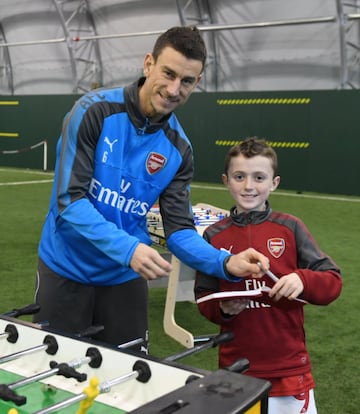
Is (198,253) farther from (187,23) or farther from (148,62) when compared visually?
(187,23)

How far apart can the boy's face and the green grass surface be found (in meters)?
1.30

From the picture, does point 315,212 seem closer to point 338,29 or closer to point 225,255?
point 338,29

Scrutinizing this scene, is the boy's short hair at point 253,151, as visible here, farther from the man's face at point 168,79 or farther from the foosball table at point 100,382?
the foosball table at point 100,382

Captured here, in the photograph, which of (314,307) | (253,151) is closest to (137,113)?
(253,151)

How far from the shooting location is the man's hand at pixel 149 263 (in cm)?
190

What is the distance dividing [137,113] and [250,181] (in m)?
0.45

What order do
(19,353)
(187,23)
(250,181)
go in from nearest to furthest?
1. (19,353)
2. (250,181)
3. (187,23)

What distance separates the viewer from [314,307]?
4.75m

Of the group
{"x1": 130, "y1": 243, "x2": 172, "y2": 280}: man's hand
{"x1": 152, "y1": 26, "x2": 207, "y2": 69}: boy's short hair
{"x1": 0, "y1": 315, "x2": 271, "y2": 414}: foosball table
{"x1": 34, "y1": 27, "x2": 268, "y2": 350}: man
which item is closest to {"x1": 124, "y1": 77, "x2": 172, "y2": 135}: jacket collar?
{"x1": 34, "y1": 27, "x2": 268, "y2": 350}: man

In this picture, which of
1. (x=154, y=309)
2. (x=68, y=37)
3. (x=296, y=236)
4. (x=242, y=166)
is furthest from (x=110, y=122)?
(x=68, y=37)

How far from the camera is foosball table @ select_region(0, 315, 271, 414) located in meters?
1.33

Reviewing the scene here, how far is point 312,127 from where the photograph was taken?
11.6 m

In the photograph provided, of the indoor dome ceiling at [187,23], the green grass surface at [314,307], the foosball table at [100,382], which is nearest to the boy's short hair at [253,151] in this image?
the foosball table at [100,382]

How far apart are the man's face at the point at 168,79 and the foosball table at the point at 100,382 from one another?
0.82 meters
